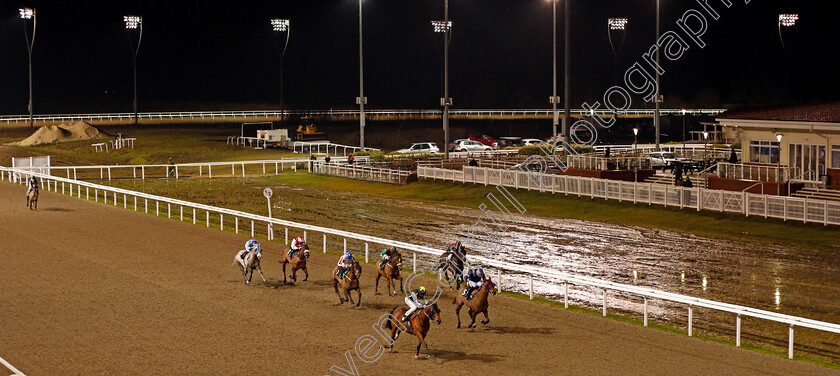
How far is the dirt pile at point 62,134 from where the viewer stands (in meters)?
59.4

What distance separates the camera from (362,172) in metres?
40.3

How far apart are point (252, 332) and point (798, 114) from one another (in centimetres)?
2402

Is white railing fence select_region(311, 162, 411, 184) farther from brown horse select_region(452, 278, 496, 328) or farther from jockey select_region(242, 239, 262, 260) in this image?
brown horse select_region(452, 278, 496, 328)

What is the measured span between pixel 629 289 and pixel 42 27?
4055 inches

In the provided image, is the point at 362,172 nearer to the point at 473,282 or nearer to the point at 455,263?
the point at 455,263

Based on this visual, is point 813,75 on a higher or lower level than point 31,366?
higher

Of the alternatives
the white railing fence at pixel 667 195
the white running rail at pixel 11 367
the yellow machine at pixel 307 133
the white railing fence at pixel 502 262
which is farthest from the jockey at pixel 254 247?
the yellow machine at pixel 307 133

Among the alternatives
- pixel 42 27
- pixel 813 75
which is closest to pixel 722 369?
pixel 813 75

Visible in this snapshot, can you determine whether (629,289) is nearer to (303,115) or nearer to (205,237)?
(205,237)

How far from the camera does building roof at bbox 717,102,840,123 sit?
28.9 m

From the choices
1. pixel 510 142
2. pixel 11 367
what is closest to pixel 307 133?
Answer: pixel 510 142

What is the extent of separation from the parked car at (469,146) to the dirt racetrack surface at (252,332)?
1449 inches

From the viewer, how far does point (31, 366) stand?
10.8 m

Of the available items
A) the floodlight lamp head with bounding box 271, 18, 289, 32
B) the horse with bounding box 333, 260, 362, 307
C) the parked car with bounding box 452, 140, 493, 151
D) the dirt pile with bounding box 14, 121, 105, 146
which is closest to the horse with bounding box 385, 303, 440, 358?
the horse with bounding box 333, 260, 362, 307
